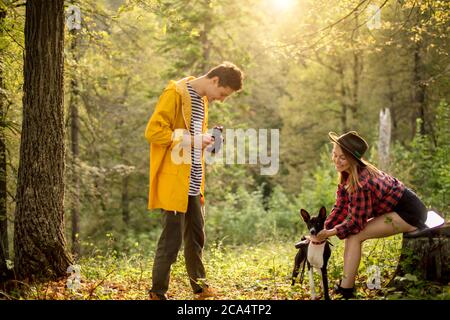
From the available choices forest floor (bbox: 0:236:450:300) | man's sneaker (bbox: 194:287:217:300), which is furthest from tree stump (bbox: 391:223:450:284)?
man's sneaker (bbox: 194:287:217:300)

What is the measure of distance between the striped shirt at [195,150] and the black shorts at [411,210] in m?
1.88

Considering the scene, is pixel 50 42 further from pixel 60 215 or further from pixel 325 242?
pixel 325 242

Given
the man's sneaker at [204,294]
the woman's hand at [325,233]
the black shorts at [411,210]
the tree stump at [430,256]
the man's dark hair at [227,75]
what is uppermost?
the man's dark hair at [227,75]

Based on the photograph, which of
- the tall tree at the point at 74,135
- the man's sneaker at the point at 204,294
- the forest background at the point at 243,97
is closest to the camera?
the man's sneaker at the point at 204,294

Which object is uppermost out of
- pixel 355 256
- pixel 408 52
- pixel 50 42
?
pixel 408 52

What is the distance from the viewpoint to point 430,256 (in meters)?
5.23

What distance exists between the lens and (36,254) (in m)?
5.74

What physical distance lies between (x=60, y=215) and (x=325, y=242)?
279 centimetres

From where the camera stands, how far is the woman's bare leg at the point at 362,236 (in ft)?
16.9

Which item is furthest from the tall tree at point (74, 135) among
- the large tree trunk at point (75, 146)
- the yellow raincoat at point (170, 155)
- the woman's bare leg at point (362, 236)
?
the woman's bare leg at point (362, 236)

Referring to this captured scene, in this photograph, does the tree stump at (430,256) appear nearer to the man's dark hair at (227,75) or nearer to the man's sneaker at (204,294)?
the man's sneaker at (204,294)

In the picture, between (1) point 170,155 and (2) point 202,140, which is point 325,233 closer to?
(2) point 202,140

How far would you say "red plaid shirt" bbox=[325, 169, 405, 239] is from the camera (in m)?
5.10
